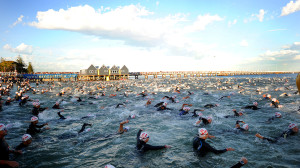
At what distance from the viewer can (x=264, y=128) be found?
33.3 ft

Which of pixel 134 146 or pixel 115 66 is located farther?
pixel 115 66

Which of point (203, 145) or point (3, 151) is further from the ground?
point (3, 151)

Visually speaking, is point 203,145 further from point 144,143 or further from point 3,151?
point 3,151

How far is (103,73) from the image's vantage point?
84.4m

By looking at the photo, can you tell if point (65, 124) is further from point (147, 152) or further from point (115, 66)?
point (115, 66)

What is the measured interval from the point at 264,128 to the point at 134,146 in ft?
25.8

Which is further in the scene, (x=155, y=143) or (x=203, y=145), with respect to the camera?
(x=155, y=143)

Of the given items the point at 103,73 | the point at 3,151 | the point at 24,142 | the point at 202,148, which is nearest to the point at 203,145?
the point at 202,148

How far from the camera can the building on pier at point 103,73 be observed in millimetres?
82875

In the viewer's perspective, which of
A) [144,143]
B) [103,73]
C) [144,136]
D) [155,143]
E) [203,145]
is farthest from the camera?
[103,73]

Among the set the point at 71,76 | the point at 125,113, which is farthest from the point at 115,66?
the point at 125,113

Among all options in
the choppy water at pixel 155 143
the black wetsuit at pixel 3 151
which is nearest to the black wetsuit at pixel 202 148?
the choppy water at pixel 155 143

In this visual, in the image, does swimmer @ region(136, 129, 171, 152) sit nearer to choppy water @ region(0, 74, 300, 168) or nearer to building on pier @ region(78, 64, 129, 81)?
choppy water @ region(0, 74, 300, 168)

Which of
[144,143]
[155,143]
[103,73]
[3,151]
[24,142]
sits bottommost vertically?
[155,143]
